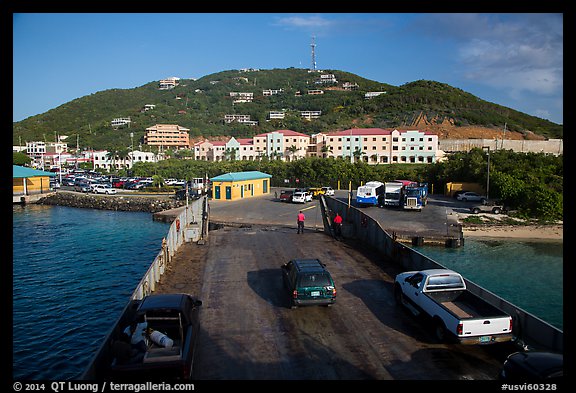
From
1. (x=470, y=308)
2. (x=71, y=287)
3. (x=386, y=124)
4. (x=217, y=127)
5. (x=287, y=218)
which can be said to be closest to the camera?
(x=470, y=308)

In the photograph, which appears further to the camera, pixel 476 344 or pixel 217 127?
pixel 217 127

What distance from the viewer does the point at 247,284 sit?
17.0m

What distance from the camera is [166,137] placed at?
547 feet

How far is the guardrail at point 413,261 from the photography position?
10.1 metres

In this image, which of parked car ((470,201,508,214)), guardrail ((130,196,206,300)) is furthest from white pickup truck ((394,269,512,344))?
parked car ((470,201,508,214))

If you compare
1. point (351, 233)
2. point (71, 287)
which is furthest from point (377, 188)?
point (71, 287)

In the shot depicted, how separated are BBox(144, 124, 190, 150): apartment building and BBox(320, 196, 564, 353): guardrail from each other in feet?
468

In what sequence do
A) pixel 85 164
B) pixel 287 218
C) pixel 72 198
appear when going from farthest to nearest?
1. pixel 85 164
2. pixel 72 198
3. pixel 287 218

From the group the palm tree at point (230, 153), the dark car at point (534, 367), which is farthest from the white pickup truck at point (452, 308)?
the palm tree at point (230, 153)

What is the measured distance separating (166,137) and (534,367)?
169 m

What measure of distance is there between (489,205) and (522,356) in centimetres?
4291

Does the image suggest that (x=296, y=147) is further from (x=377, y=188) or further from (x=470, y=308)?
(x=470, y=308)

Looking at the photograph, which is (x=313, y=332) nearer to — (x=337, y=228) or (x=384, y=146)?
(x=337, y=228)

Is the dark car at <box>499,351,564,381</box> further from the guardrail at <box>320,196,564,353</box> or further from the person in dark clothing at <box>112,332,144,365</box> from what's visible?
the person in dark clothing at <box>112,332,144,365</box>
